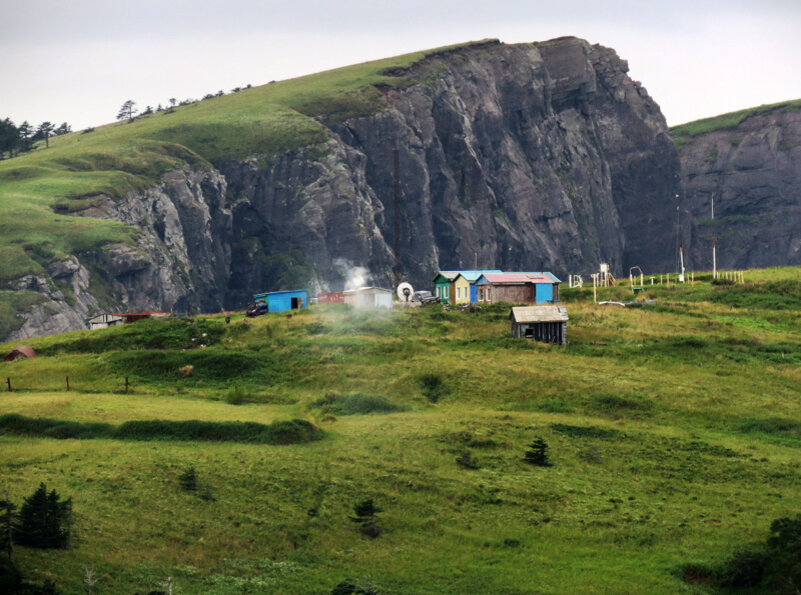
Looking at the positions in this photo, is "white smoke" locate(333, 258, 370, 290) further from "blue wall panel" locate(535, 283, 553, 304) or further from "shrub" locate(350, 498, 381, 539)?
"shrub" locate(350, 498, 381, 539)

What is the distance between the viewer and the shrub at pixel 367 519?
131 feet

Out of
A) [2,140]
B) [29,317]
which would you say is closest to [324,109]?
[2,140]

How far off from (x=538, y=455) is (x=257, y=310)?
56.9m

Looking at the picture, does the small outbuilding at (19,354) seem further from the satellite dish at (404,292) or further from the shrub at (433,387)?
the satellite dish at (404,292)

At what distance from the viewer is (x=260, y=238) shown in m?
176

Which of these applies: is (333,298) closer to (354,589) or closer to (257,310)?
(257,310)

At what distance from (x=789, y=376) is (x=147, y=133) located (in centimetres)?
14972

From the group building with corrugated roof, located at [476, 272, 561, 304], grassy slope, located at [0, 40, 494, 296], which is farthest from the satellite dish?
grassy slope, located at [0, 40, 494, 296]

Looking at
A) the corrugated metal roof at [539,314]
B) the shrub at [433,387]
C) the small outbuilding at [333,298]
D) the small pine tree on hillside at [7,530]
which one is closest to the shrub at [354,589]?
the small pine tree on hillside at [7,530]

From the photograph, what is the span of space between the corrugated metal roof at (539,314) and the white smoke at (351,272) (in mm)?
93869

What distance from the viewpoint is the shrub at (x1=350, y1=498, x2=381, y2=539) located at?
1572 inches

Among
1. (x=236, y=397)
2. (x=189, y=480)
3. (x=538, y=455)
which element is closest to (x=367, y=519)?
(x=189, y=480)

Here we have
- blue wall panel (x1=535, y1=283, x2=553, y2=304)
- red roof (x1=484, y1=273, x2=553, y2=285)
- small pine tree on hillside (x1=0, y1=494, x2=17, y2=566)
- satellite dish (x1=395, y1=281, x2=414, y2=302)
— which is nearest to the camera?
small pine tree on hillside (x1=0, y1=494, x2=17, y2=566)

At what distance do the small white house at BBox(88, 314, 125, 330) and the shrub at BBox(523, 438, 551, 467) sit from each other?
199 ft
